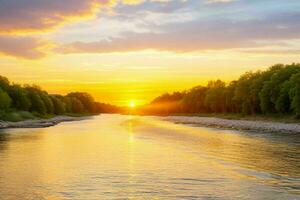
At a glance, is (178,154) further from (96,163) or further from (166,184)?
(166,184)

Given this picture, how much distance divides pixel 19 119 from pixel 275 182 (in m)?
116

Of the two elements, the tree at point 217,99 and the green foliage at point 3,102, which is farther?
the tree at point 217,99

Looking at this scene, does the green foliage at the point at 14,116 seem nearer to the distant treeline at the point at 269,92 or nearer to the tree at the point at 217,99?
the distant treeline at the point at 269,92

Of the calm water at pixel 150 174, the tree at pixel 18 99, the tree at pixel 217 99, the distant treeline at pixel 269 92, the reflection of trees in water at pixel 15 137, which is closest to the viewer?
the calm water at pixel 150 174

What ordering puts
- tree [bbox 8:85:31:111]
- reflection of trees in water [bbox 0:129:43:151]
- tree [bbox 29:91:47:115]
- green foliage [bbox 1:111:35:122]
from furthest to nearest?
tree [bbox 29:91:47:115], tree [bbox 8:85:31:111], green foliage [bbox 1:111:35:122], reflection of trees in water [bbox 0:129:43:151]

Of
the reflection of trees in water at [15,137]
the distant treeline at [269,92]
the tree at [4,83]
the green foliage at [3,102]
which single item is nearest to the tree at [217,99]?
the distant treeline at [269,92]

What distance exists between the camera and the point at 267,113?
405 feet

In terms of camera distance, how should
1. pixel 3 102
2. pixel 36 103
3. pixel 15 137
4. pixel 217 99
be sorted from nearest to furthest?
pixel 15 137 < pixel 3 102 < pixel 36 103 < pixel 217 99

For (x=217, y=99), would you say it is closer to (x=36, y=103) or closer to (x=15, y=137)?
(x=36, y=103)

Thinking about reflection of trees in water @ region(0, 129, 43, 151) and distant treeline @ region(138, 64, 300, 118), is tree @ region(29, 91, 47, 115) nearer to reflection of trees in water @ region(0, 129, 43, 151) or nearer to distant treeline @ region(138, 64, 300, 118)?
distant treeline @ region(138, 64, 300, 118)

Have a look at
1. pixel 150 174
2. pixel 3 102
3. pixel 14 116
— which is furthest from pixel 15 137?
pixel 14 116

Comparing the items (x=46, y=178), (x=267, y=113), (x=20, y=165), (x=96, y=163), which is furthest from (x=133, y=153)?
(x=267, y=113)

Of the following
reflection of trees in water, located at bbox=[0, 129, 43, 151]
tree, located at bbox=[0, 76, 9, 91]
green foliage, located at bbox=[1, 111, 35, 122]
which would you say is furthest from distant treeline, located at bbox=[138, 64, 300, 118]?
tree, located at bbox=[0, 76, 9, 91]

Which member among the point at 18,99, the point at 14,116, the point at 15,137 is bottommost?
the point at 15,137
